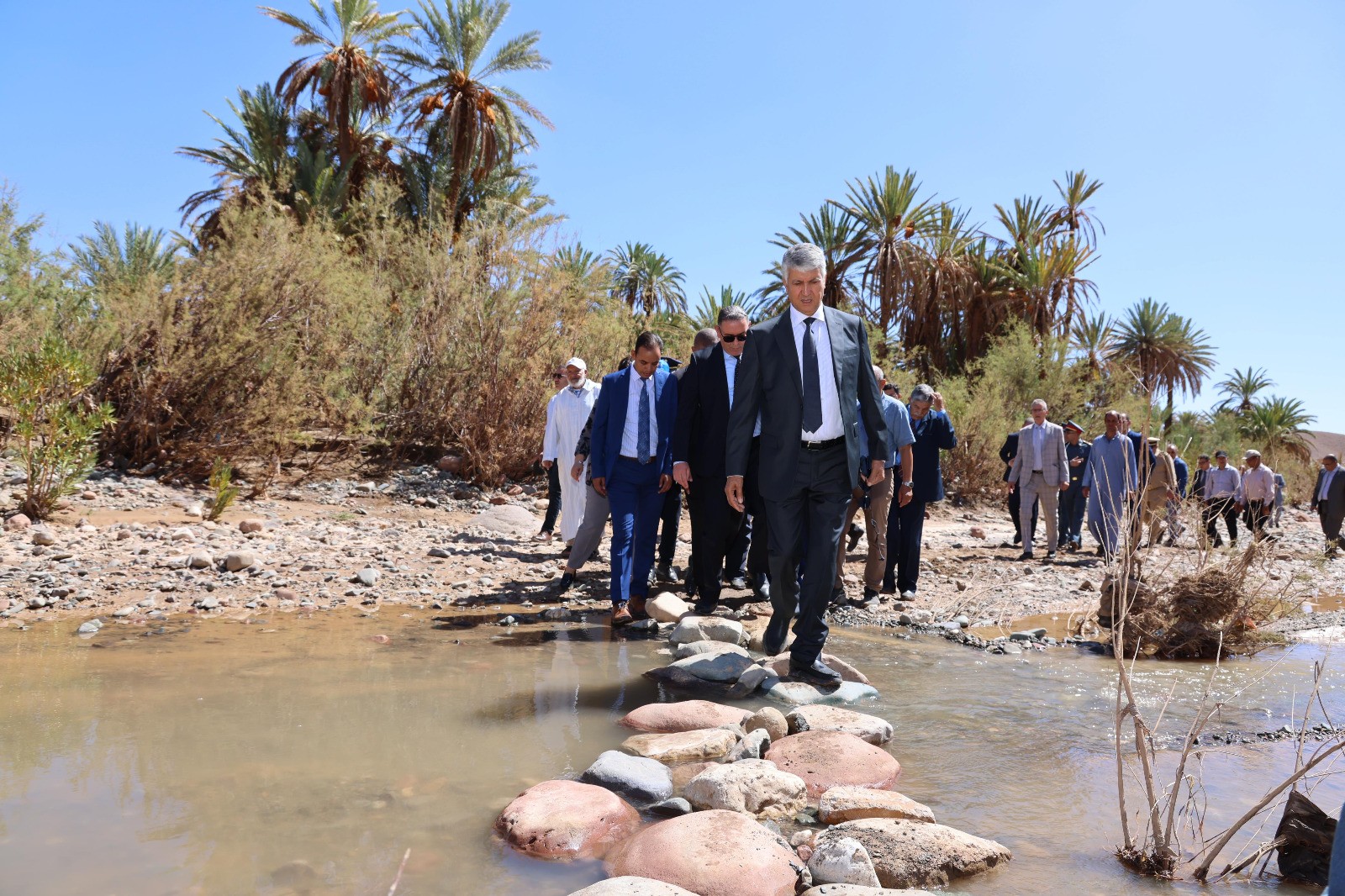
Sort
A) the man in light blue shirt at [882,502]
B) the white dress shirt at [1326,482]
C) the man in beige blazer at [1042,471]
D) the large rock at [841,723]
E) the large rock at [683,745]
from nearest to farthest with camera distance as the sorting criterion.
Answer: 1. the large rock at [683,745]
2. the large rock at [841,723]
3. the man in light blue shirt at [882,502]
4. the man in beige blazer at [1042,471]
5. the white dress shirt at [1326,482]

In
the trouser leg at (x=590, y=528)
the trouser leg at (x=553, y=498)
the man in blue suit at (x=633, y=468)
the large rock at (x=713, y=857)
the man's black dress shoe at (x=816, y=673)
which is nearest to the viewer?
the large rock at (x=713, y=857)

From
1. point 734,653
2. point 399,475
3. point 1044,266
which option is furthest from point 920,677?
point 1044,266

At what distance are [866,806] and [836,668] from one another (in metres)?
1.76

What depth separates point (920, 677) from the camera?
4.68 meters

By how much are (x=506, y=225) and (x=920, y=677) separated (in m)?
10.6

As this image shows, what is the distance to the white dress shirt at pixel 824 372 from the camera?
4223mm

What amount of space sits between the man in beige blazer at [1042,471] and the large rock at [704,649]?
252 inches

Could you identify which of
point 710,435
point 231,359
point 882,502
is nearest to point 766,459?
point 710,435

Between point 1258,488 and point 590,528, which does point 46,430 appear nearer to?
point 590,528

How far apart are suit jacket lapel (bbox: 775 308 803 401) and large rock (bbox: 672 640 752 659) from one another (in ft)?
4.43

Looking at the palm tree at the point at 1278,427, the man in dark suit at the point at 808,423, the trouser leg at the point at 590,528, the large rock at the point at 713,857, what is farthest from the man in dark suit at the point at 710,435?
the palm tree at the point at 1278,427

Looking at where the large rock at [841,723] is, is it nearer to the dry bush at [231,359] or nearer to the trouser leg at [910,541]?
the trouser leg at [910,541]

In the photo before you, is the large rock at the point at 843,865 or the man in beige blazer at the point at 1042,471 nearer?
the large rock at the point at 843,865

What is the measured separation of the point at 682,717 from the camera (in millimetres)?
3697
